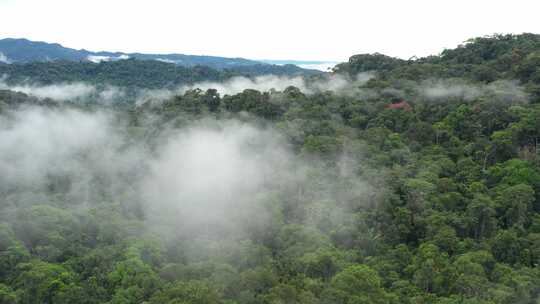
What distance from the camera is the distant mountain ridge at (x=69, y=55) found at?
485 ft

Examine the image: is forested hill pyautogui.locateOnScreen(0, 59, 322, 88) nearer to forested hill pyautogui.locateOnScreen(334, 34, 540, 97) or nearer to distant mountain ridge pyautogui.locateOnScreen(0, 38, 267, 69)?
forested hill pyautogui.locateOnScreen(334, 34, 540, 97)

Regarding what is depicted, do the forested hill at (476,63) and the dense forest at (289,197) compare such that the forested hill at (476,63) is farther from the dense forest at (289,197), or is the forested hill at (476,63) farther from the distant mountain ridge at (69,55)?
the distant mountain ridge at (69,55)

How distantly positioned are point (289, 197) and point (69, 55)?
483 feet

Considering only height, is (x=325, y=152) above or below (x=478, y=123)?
below

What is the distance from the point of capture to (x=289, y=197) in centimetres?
2605

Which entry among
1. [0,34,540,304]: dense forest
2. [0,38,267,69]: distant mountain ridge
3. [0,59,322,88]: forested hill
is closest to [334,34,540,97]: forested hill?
[0,34,540,304]: dense forest

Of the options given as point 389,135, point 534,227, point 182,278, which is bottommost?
point 182,278

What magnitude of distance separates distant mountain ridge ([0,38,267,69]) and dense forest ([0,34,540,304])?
109 m

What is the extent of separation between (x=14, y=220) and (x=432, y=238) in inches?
702

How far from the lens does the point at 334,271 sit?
61.3 feet

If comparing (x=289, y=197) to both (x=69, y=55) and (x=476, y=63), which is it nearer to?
(x=476, y=63)

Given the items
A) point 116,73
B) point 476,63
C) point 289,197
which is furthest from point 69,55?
point 289,197

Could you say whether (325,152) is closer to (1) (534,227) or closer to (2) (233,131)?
(2) (233,131)

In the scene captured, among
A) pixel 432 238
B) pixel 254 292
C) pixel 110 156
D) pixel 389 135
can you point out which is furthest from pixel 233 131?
pixel 254 292
